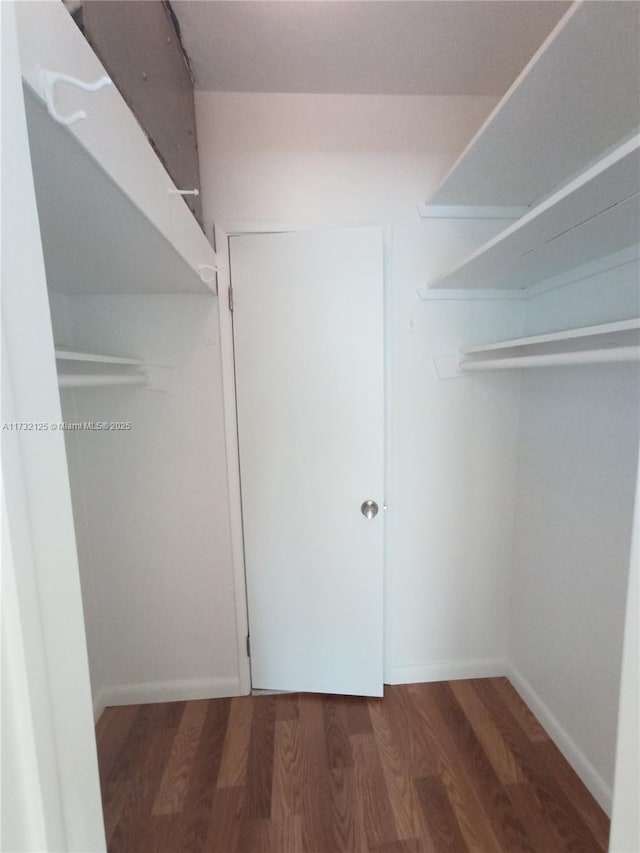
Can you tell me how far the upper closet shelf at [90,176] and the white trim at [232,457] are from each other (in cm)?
23

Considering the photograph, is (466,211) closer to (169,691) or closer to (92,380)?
(92,380)

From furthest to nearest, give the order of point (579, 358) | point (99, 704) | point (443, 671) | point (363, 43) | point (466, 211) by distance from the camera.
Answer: point (443, 671), point (99, 704), point (466, 211), point (363, 43), point (579, 358)

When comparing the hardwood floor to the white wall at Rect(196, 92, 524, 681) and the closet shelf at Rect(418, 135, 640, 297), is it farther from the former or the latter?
the closet shelf at Rect(418, 135, 640, 297)

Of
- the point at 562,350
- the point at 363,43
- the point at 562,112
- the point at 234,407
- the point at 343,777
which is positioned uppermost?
the point at 363,43

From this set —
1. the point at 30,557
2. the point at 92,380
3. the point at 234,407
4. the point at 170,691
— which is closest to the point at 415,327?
the point at 234,407

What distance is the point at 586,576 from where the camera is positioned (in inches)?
52.2

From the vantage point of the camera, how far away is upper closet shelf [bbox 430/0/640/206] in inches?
28.9

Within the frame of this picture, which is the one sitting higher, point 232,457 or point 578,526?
point 232,457

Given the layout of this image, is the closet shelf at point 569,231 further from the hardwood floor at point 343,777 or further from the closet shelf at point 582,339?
the hardwood floor at point 343,777

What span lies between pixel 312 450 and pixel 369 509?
0.37 metres

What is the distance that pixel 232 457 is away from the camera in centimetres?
159

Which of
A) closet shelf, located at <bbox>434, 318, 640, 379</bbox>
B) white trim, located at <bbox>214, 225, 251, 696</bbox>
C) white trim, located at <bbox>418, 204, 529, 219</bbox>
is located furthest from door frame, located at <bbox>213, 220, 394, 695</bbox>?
closet shelf, located at <bbox>434, 318, 640, 379</bbox>

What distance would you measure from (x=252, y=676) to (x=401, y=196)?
2.34m

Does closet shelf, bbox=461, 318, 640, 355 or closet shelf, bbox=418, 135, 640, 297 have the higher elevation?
closet shelf, bbox=418, 135, 640, 297
